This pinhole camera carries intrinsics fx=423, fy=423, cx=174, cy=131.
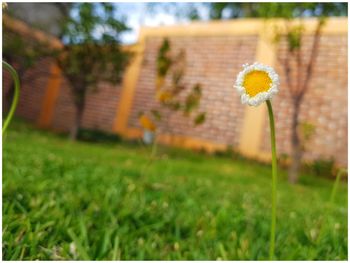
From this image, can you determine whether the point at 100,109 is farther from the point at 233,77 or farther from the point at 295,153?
the point at 295,153

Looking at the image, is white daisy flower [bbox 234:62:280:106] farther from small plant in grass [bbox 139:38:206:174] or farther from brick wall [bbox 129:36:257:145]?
brick wall [bbox 129:36:257:145]

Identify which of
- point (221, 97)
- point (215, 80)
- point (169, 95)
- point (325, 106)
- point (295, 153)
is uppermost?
point (215, 80)

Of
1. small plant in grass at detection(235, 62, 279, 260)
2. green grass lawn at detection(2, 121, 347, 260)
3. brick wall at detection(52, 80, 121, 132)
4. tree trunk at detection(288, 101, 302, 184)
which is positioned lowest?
green grass lawn at detection(2, 121, 347, 260)

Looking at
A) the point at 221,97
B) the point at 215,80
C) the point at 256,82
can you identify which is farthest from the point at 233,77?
the point at 256,82

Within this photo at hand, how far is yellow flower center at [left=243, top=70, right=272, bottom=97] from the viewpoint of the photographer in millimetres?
630

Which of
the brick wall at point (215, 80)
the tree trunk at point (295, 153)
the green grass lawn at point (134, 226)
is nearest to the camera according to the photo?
the green grass lawn at point (134, 226)

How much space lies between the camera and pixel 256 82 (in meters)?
0.64

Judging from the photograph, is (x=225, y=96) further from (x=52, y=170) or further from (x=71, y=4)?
(x=52, y=170)

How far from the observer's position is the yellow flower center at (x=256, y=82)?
2.07 feet

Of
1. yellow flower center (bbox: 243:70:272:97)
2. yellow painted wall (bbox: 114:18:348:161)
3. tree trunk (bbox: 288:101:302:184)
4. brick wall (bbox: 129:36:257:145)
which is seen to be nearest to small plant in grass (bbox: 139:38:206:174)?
brick wall (bbox: 129:36:257:145)

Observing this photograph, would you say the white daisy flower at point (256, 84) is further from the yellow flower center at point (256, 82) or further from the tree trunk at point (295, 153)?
the tree trunk at point (295, 153)

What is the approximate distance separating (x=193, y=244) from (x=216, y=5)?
14273 millimetres

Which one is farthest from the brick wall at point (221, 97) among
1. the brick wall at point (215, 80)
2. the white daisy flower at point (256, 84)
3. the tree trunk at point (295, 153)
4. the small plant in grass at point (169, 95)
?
the white daisy flower at point (256, 84)

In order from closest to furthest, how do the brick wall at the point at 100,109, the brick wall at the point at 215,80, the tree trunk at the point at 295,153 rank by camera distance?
the tree trunk at the point at 295,153, the brick wall at the point at 215,80, the brick wall at the point at 100,109
